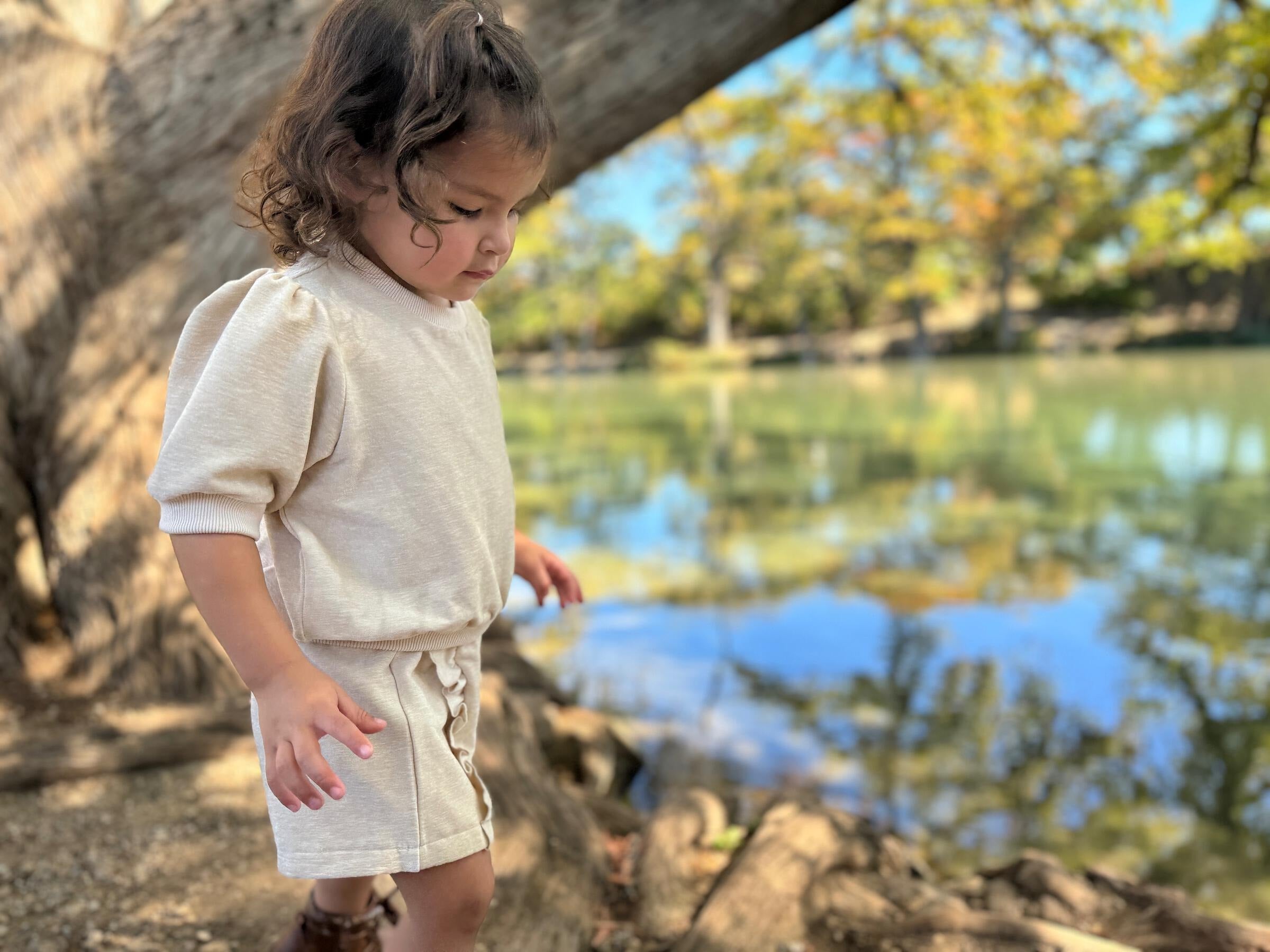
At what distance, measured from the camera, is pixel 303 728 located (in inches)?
42.7

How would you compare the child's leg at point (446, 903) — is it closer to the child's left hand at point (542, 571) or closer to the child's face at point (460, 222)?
the child's left hand at point (542, 571)

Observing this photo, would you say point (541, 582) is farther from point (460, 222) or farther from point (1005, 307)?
point (1005, 307)

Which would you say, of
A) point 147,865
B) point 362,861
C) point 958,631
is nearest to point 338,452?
point 362,861

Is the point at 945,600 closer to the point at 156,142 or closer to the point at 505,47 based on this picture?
the point at 156,142

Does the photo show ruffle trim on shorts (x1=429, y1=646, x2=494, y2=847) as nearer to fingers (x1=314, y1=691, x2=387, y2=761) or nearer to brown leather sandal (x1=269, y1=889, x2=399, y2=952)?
fingers (x1=314, y1=691, x2=387, y2=761)

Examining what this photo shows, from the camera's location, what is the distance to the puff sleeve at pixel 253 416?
111cm

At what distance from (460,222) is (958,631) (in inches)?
152

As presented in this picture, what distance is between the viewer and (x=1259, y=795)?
10.4ft

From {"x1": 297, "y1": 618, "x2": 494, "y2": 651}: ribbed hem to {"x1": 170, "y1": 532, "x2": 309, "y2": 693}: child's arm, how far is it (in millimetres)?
96

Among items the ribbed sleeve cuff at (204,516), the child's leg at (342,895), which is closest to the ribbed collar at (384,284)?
the ribbed sleeve cuff at (204,516)

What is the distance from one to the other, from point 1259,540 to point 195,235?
5.55 meters

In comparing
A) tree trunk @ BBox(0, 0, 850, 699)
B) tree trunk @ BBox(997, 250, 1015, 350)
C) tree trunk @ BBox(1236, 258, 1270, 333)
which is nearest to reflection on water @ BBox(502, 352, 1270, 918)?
tree trunk @ BBox(0, 0, 850, 699)

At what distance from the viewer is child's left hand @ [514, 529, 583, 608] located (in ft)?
5.32

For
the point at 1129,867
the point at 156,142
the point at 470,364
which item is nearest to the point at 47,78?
the point at 156,142
